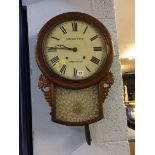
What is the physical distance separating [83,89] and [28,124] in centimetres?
31

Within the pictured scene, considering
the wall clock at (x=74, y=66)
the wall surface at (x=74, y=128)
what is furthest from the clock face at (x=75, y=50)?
the wall surface at (x=74, y=128)

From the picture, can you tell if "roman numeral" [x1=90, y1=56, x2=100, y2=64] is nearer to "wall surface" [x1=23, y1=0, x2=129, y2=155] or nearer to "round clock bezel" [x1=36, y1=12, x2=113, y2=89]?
"round clock bezel" [x1=36, y1=12, x2=113, y2=89]

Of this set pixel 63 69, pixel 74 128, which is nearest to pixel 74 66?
pixel 63 69

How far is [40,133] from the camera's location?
90 centimetres

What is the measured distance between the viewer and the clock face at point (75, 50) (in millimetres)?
796

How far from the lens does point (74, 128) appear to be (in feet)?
2.96

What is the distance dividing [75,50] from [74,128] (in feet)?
1.04

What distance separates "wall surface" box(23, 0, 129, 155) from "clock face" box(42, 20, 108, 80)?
0.16 m

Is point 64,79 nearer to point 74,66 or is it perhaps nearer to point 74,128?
point 74,66

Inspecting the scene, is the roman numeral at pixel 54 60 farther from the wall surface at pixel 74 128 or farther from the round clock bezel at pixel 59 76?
the wall surface at pixel 74 128
